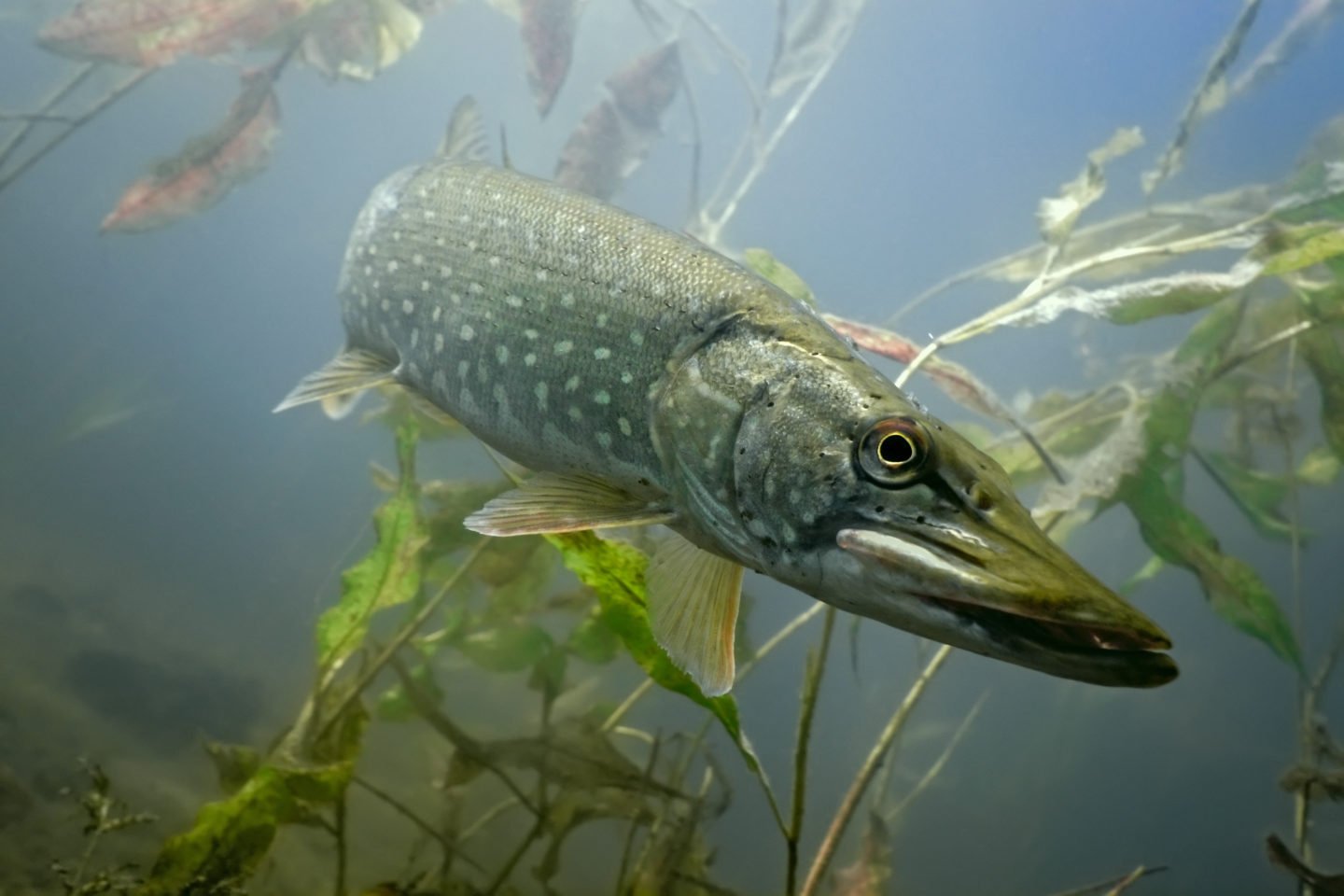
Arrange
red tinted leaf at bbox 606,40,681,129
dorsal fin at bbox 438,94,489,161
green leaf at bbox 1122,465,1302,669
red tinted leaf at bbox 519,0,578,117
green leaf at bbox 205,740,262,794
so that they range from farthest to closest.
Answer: red tinted leaf at bbox 606,40,681,129
red tinted leaf at bbox 519,0,578,117
dorsal fin at bbox 438,94,489,161
green leaf at bbox 1122,465,1302,669
green leaf at bbox 205,740,262,794

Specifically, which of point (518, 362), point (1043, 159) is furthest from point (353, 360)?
point (1043, 159)

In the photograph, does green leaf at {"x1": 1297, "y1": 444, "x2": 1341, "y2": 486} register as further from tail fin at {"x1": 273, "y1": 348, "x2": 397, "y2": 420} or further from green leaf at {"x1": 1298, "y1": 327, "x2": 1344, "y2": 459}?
tail fin at {"x1": 273, "y1": 348, "x2": 397, "y2": 420}

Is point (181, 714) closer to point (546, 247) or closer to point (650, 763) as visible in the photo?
point (650, 763)

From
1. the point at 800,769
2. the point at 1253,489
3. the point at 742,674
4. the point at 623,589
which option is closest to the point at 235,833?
the point at 623,589

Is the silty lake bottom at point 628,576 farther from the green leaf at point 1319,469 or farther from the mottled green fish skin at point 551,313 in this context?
the mottled green fish skin at point 551,313

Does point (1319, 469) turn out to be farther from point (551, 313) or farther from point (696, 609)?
point (551, 313)

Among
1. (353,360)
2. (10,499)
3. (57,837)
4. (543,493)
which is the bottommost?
(10,499)

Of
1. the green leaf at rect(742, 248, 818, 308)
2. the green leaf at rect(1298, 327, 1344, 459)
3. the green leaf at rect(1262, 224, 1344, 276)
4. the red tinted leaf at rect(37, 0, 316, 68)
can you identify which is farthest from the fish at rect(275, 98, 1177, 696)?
the red tinted leaf at rect(37, 0, 316, 68)
